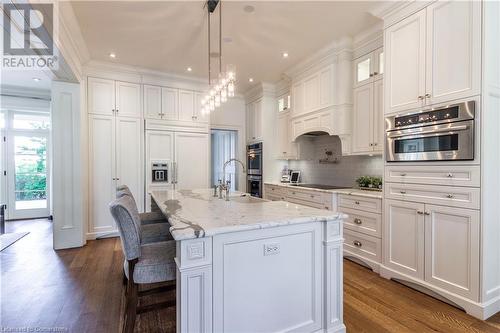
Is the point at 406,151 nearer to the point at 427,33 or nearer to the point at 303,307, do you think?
the point at 427,33

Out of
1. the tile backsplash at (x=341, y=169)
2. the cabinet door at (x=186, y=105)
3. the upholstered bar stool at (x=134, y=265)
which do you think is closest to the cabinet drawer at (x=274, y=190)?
the tile backsplash at (x=341, y=169)

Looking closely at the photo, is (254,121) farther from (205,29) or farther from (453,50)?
(453,50)

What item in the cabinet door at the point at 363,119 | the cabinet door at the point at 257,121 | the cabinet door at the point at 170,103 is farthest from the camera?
the cabinet door at the point at 257,121

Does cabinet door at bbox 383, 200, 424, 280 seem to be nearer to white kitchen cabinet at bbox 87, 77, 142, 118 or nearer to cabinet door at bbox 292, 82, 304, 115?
cabinet door at bbox 292, 82, 304, 115

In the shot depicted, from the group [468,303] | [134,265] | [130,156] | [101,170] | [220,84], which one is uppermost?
[220,84]

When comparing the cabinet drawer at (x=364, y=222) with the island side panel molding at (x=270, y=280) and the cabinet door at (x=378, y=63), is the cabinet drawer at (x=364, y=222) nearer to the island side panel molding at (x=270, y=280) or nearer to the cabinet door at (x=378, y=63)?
the island side panel molding at (x=270, y=280)

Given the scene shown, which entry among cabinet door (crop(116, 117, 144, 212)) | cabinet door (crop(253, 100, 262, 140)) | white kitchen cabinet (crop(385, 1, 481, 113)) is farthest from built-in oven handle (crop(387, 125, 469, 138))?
cabinet door (crop(116, 117, 144, 212))

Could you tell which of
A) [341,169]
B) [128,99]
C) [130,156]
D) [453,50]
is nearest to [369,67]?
[453,50]

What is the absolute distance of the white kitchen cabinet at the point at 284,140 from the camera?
4776 mm

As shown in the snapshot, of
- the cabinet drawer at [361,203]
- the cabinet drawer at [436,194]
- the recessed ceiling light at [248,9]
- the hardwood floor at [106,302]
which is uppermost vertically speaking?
the recessed ceiling light at [248,9]

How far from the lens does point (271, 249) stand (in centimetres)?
154

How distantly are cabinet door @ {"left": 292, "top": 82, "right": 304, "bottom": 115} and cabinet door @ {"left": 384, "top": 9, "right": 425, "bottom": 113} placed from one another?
169 centimetres

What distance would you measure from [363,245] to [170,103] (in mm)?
3900

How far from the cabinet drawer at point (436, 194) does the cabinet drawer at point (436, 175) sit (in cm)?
4
